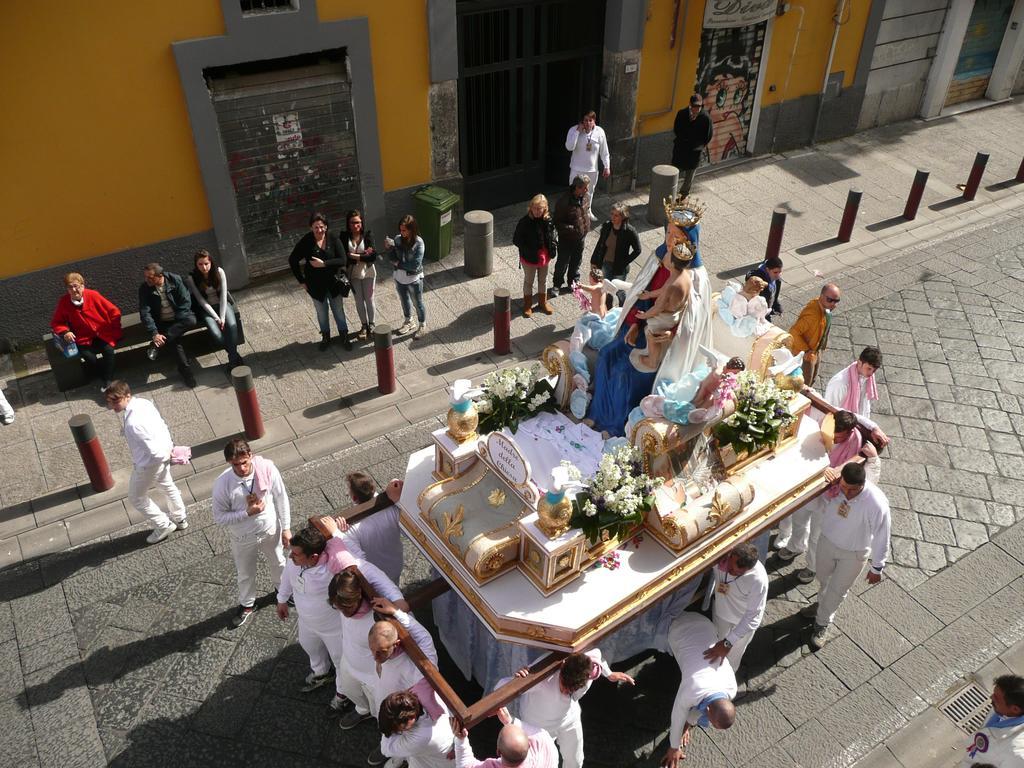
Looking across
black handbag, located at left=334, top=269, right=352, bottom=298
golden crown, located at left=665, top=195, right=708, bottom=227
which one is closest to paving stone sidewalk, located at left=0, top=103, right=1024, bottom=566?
black handbag, located at left=334, top=269, right=352, bottom=298

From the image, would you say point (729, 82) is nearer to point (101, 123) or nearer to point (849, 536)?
point (101, 123)

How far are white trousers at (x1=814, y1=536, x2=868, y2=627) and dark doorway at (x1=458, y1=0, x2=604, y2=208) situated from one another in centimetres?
847

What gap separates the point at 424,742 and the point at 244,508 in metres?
2.35

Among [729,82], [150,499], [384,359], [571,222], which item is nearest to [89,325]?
[150,499]

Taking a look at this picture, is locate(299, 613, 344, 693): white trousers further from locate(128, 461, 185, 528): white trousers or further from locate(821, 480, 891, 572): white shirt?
locate(821, 480, 891, 572): white shirt

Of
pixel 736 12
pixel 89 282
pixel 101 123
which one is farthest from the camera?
pixel 736 12

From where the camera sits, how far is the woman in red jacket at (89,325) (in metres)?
9.09

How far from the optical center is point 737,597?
5.83 metres

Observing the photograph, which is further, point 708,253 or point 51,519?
point 708,253

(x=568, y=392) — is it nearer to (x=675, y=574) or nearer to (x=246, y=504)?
(x=675, y=574)

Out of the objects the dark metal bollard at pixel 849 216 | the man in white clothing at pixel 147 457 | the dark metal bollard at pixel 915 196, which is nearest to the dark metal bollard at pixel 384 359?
the man in white clothing at pixel 147 457

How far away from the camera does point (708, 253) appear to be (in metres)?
12.5

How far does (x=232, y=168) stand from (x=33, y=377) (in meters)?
3.41

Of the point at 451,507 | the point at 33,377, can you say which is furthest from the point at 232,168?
the point at 451,507
